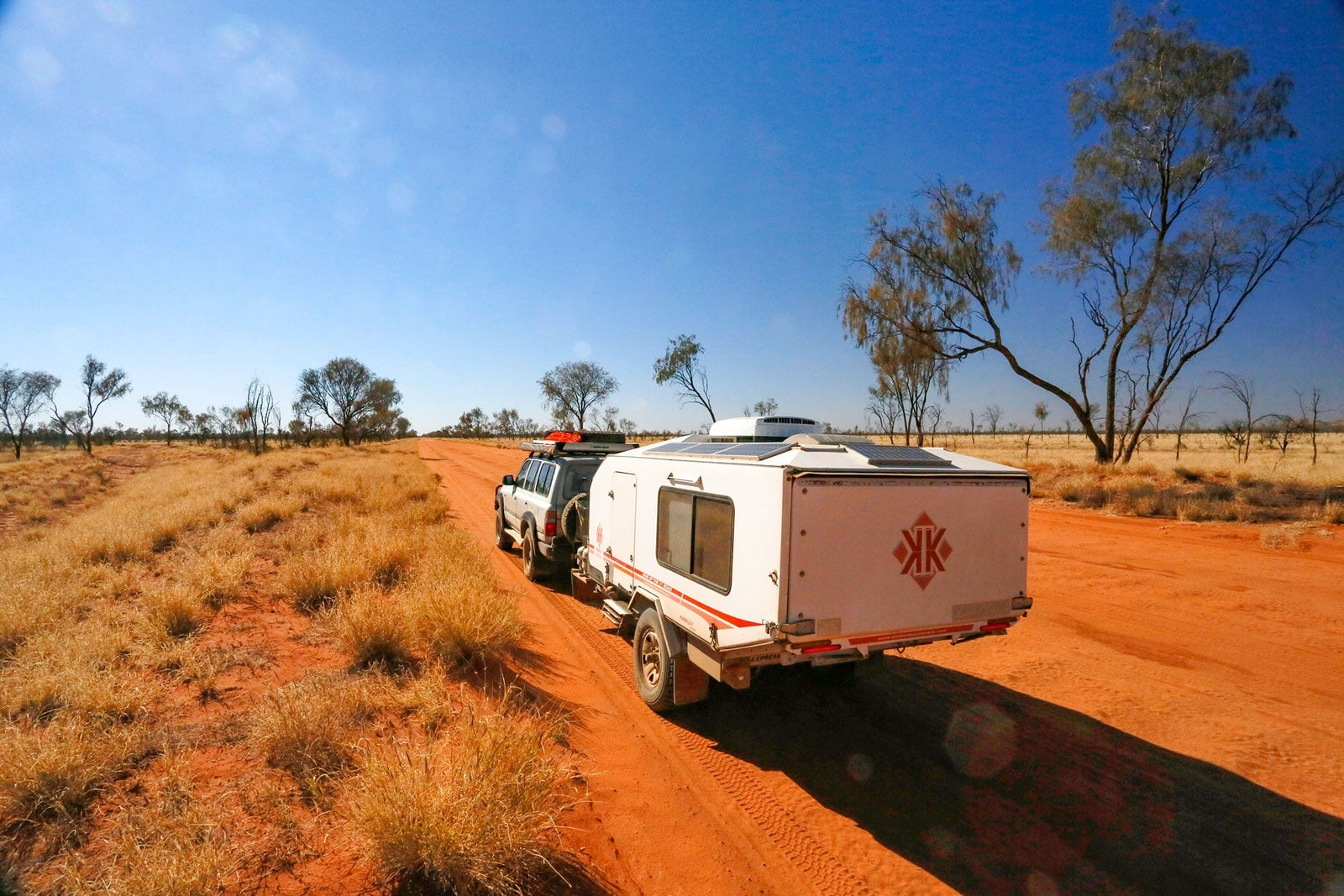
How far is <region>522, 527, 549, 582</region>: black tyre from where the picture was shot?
31.8 feet

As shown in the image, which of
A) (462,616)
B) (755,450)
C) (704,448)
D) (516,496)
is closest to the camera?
(755,450)

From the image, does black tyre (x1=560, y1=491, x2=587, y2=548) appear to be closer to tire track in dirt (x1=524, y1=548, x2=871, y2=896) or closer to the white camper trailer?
the white camper trailer

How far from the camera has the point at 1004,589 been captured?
4.50 metres

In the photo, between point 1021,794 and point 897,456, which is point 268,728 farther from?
point 1021,794

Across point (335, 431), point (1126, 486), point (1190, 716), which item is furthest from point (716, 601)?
point (335, 431)

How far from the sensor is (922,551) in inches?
164

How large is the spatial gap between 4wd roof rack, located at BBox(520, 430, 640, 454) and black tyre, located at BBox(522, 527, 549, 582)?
143cm

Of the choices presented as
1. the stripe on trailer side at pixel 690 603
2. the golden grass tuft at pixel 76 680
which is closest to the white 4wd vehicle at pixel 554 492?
the stripe on trailer side at pixel 690 603

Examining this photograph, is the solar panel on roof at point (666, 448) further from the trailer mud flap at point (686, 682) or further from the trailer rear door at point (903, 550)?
the trailer rear door at point (903, 550)

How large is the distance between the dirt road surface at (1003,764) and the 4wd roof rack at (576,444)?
2914 mm

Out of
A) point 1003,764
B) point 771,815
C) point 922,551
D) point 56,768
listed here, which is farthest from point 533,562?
point 1003,764

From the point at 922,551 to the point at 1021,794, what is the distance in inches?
72.5

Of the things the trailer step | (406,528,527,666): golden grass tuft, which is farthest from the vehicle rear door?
the trailer step

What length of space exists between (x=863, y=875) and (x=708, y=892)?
93 cm
